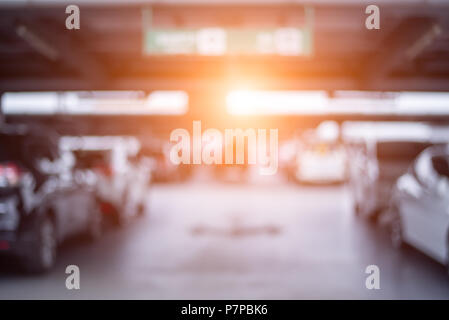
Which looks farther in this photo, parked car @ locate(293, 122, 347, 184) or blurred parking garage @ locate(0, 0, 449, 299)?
parked car @ locate(293, 122, 347, 184)

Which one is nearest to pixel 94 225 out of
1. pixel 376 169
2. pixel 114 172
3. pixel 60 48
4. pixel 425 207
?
pixel 114 172

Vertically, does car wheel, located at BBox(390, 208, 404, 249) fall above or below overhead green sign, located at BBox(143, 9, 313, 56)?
below

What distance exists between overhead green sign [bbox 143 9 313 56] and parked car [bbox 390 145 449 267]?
98.1 inches

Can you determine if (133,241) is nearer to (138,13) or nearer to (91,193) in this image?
(91,193)

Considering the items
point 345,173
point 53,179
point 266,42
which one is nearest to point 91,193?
point 53,179

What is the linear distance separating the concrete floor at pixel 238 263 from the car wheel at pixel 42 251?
138 mm

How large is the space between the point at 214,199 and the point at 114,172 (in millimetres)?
9199

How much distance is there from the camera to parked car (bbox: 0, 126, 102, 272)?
8.55m

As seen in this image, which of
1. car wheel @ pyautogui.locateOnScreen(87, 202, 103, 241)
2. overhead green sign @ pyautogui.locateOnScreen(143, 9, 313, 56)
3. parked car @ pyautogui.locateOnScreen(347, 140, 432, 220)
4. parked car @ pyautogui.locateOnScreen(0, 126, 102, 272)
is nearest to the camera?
parked car @ pyautogui.locateOnScreen(0, 126, 102, 272)

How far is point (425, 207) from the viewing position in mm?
9492

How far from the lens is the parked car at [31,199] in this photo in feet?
28.1

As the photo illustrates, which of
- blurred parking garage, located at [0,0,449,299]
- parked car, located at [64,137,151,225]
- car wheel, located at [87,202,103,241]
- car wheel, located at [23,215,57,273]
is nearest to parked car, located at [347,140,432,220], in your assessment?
blurred parking garage, located at [0,0,449,299]

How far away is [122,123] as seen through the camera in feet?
141

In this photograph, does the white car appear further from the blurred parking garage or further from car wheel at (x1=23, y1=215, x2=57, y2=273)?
car wheel at (x1=23, y1=215, x2=57, y2=273)
